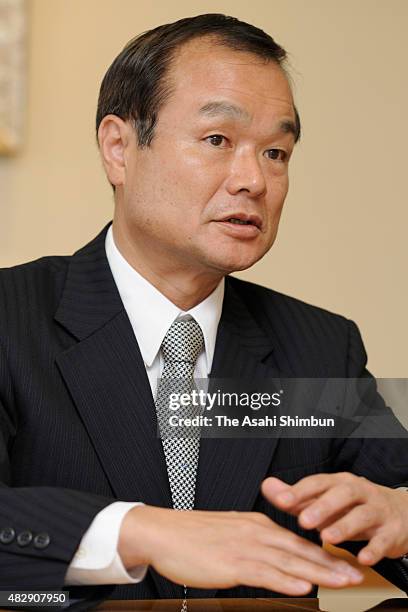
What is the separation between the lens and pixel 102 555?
1138 mm

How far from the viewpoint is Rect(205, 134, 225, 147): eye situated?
1.62m

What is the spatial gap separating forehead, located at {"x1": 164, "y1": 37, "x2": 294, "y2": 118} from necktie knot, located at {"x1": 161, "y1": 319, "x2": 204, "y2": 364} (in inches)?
14.0

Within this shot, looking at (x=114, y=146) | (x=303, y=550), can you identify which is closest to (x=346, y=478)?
(x=303, y=550)

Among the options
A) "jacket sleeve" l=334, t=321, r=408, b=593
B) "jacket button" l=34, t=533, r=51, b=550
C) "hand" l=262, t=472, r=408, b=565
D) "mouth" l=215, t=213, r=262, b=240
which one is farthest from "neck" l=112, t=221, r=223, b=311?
"jacket button" l=34, t=533, r=51, b=550

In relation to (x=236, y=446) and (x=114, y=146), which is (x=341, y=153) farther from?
(x=236, y=446)

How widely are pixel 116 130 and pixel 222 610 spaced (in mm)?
892

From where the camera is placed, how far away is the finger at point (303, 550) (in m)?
1.10

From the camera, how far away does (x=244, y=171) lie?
5.26 ft

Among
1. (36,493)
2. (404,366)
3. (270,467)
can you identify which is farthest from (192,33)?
(404,366)

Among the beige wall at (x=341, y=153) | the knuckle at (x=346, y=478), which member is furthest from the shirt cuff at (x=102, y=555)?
the beige wall at (x=341, y=153)

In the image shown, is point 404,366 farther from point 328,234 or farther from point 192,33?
point 192,33

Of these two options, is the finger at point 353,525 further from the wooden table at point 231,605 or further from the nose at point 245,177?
the nose at point 245,177

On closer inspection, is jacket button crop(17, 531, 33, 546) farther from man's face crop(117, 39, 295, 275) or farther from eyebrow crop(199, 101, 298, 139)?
eyebrow crop(199, 101, 298, 139)

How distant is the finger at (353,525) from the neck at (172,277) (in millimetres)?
556
